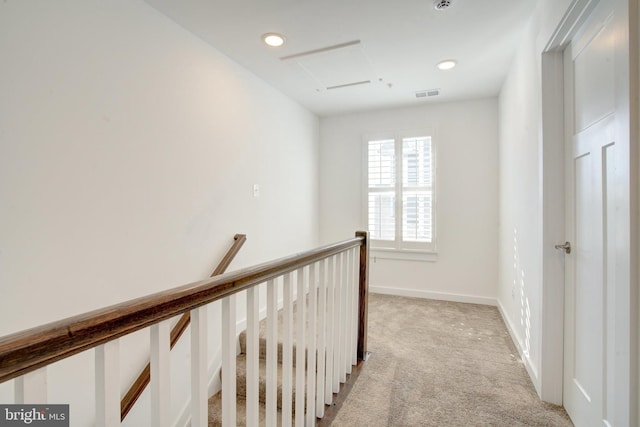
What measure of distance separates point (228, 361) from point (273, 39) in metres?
2.25

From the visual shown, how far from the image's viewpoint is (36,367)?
1.70 feet

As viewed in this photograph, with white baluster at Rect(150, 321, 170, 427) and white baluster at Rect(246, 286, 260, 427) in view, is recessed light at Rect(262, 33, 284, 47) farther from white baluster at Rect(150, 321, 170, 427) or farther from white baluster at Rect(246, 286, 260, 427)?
white baluster at Rect(150, 321, 170, 427)

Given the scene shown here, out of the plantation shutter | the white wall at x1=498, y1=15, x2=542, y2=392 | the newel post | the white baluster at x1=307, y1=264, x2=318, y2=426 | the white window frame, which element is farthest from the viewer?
the plantation shutter

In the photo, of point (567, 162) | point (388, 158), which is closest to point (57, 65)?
point (567, 162)

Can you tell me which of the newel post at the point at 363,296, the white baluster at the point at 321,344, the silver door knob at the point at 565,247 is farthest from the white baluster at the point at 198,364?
the silver door knob at the point at 565,247

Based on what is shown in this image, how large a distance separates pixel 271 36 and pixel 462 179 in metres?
2.67

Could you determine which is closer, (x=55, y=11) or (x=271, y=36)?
(x=55, y=11)

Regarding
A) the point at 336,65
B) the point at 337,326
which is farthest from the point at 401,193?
the point at 337,326

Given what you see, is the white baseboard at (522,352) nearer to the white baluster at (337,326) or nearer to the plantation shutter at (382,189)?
the white baluster at (337,326)

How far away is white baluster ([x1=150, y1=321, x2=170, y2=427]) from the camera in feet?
2.41

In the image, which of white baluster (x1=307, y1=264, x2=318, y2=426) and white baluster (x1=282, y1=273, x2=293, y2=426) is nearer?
white baluster (x1=282, y1=273, x2=293, y2=426)

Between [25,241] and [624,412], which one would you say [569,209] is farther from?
[25,241]

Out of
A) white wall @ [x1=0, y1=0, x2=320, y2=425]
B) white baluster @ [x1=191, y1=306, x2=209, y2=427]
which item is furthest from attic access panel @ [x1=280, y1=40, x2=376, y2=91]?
white baluster @ [x1=191, y1=306, x2=209, y2=427]

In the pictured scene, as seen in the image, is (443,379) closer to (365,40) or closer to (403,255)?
(403,255)
